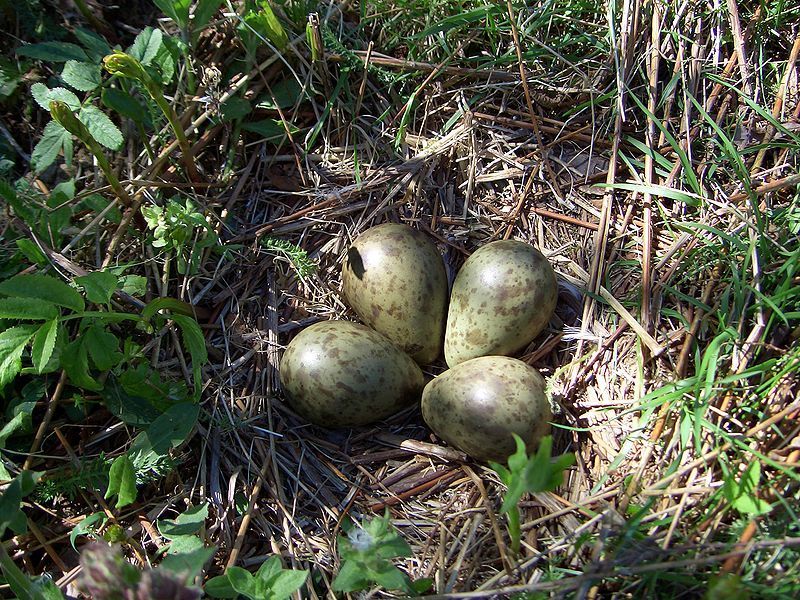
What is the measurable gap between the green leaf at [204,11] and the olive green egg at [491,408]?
146 cm

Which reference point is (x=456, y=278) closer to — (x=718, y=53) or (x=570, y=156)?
(x=570, y=156)

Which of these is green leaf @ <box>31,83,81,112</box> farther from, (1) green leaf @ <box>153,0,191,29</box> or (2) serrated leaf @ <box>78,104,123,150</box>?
(1) green leaf @ <box>153,0,191,29</box>

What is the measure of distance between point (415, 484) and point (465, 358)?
0.46 metres

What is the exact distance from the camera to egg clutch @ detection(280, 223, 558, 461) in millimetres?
2012

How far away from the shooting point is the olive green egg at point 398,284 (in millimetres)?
2217

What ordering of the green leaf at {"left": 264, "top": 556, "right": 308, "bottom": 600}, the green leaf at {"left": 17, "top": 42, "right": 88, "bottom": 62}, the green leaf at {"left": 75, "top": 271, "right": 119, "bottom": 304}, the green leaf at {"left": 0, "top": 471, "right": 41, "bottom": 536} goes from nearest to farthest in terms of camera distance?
the green leaf at {"left": 0, "top": 471, "right": 41, "bottom": 536} → the green leaf at {"left": 264, "top": 556, "right": 308, "bottom": 600} → the green leaf at {"left": 75, "top": 271, "right": 119, "bottom": 304} → the green leaf at {"left": 17, "top": 42, "right": 88, "bottom": 62}

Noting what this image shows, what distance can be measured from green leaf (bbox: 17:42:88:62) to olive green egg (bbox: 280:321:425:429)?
1.22 m

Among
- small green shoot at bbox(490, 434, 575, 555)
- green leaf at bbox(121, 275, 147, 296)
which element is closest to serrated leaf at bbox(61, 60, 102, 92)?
green leaf at bbox(121, 275, 147, 296)

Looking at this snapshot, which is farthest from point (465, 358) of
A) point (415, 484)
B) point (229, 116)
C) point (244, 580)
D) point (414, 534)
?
point (229, 116)

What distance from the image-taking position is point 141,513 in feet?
6.40

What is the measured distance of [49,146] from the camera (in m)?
2.20

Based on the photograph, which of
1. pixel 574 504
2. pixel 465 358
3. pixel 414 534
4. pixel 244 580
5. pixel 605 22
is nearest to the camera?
pixel 244 580

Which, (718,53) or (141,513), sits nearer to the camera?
(141,513)

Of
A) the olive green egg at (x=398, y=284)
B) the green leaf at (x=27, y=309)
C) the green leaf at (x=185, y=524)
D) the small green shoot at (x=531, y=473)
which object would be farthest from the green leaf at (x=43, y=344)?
the small green shoot at (x=531, y=473)
